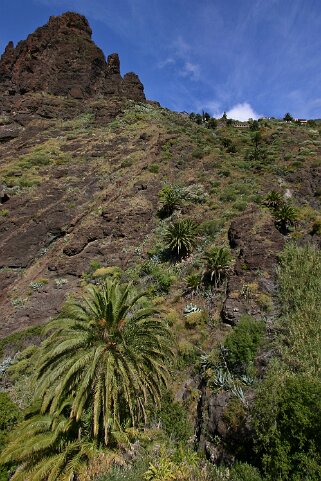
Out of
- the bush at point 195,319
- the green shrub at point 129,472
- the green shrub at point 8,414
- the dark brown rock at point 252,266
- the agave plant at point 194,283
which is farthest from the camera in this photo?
the agave plant at point 194,283

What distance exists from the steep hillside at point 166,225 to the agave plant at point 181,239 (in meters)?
0.44

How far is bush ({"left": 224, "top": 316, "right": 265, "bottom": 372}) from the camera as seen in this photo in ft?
58.4

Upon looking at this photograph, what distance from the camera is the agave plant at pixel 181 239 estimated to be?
29.0 m

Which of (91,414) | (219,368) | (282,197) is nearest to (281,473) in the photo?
(219,368)

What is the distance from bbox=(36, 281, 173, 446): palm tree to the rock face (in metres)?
58.8

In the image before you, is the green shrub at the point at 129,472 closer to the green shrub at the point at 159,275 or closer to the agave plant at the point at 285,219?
the green shrub at the point at 159,275

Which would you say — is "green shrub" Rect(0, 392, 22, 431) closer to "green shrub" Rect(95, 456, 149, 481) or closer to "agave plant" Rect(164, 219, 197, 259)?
"green shrub" Rect(95, 456, 149, 481)

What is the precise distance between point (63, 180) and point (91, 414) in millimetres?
33110

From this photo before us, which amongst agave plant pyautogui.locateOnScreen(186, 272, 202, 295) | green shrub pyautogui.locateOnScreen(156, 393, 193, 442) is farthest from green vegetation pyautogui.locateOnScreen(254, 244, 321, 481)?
agave plant pyautogui.locateOnScreen(186, 272, 202, 295)

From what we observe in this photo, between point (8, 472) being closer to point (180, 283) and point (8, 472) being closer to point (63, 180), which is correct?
point (180, 283)

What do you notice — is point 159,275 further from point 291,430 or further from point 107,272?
point 291,430

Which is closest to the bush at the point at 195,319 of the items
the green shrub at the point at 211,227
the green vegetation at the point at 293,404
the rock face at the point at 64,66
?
the green vegetation at the point at 293,404

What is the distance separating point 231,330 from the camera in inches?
800

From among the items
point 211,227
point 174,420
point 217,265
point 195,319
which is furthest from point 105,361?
point 211,227
